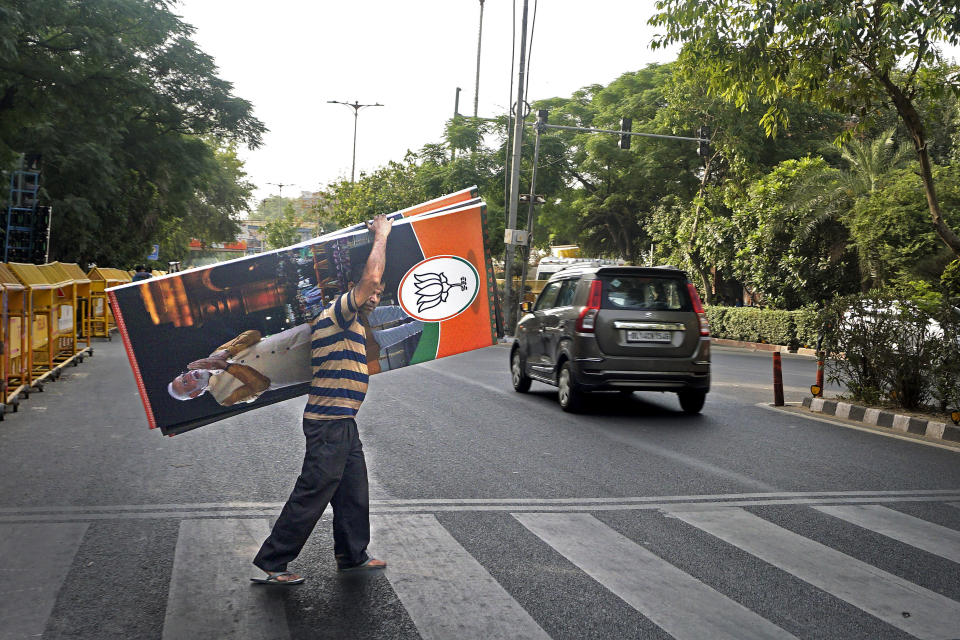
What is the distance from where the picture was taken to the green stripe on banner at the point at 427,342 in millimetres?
5238

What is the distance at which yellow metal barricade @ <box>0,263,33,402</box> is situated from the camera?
11.0 metres

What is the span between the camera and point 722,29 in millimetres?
12164

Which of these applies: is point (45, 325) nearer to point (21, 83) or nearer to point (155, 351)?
point (21, 83)

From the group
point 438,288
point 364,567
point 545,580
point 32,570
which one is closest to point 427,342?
point 438,288

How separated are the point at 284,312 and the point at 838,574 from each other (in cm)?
319

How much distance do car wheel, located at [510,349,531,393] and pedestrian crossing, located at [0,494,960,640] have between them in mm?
6908

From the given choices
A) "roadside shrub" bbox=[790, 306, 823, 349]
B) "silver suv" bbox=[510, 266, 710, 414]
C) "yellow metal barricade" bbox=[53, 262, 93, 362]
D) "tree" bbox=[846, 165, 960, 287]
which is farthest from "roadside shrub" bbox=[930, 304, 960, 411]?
"roadside shrub" bbox=[790, 306, 823, 349]

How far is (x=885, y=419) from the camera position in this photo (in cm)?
1137

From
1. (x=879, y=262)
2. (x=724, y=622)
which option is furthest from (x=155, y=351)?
(x=879, y=262)

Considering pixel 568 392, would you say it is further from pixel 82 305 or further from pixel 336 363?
pixel 82 305

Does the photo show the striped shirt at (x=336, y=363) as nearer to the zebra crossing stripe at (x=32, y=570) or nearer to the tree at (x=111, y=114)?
the zebra crossing stripe at (x=32, y=570)

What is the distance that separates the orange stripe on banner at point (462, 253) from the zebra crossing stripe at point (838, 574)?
2033 millimetres

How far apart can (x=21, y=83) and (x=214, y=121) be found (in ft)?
40.0

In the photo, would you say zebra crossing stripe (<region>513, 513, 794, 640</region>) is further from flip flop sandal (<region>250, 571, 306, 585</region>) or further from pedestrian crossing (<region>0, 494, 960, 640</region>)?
flip flop sandal (<region>250, 571, 306, 585</region>)
